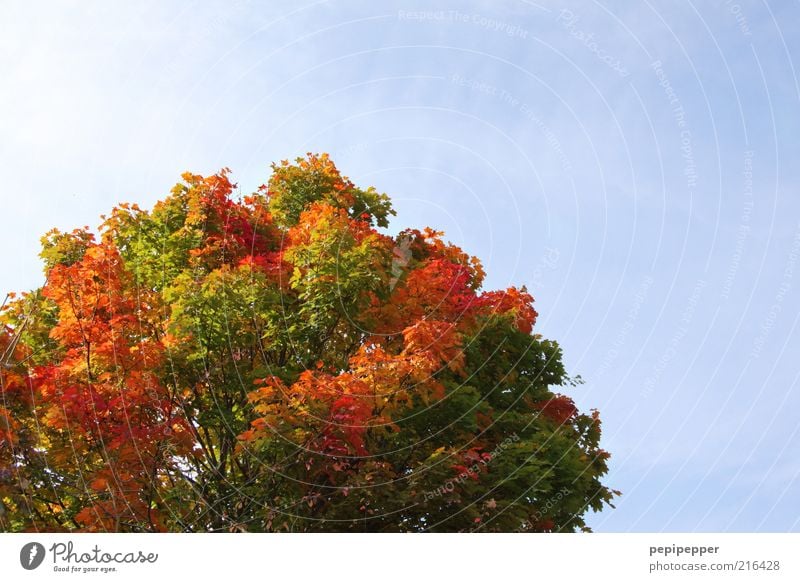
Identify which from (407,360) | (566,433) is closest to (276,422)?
(407,360)

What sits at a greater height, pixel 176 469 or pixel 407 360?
pixel 407 360

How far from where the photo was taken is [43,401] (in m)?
18.1

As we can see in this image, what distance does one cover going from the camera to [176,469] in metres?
18.8

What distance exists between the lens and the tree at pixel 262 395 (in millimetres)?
16469

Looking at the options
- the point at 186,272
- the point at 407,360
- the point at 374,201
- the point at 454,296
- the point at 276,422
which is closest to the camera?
the point at 276,422

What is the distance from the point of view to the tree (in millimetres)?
16469

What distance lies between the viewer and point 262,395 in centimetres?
1622

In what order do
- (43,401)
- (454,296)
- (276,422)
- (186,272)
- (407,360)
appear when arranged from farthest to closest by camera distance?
(454,296)
(186,272)
(43,401)
(407,360)
(276,422)

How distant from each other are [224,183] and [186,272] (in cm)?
325

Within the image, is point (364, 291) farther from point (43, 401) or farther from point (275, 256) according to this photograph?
point (43, 401)

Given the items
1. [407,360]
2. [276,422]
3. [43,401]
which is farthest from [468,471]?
[43,401]

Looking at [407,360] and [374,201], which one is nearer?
[407,360]

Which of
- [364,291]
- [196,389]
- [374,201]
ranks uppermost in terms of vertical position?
[374,201]

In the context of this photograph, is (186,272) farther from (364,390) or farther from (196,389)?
(364,390)
